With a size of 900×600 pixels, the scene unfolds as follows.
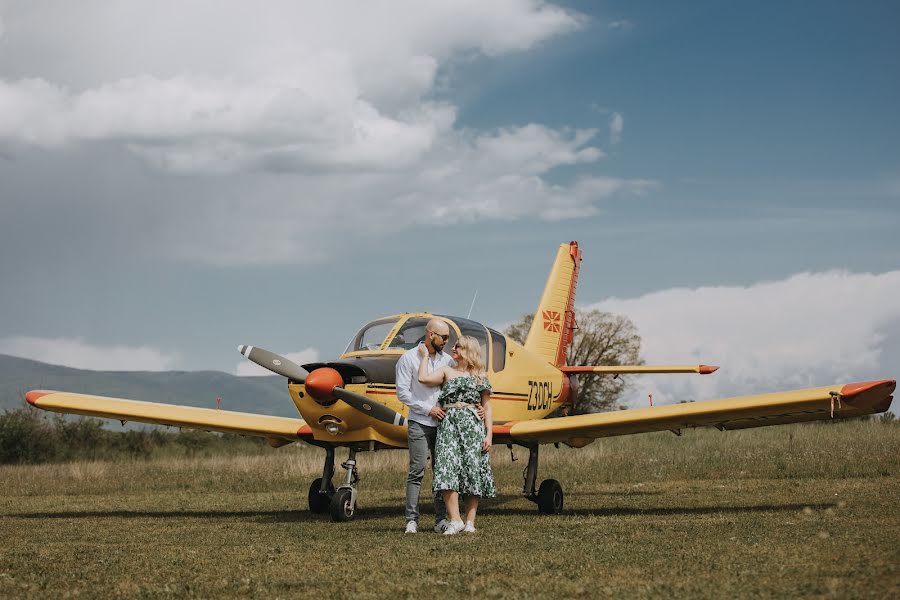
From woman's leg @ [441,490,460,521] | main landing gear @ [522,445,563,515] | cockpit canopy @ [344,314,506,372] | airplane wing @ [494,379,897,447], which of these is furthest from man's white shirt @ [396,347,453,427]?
main landing gear @ [522,445,563,515]

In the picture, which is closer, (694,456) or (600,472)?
(600,472)

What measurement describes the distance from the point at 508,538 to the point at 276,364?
416cm

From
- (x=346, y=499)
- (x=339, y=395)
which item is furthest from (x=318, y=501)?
(x=339, y=395)

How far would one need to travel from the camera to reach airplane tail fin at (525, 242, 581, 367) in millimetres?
16938

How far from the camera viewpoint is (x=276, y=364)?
1152 cm

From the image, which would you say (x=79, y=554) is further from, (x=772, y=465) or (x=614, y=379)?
(x=614, y=379)

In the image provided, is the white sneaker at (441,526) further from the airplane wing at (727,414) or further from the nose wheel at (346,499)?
the airplane wing at (727,414)

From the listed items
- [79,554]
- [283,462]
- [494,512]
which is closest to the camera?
[79,554]

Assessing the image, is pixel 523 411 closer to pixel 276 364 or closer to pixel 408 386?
pixel 276 364

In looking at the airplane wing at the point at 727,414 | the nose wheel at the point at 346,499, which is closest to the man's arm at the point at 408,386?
the nose wheel at the point at 346,499

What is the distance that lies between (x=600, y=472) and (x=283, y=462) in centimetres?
832

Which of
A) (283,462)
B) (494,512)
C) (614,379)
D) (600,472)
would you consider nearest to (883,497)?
(494,512)

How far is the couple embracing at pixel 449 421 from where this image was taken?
30.6 feet

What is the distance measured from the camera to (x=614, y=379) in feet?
200
